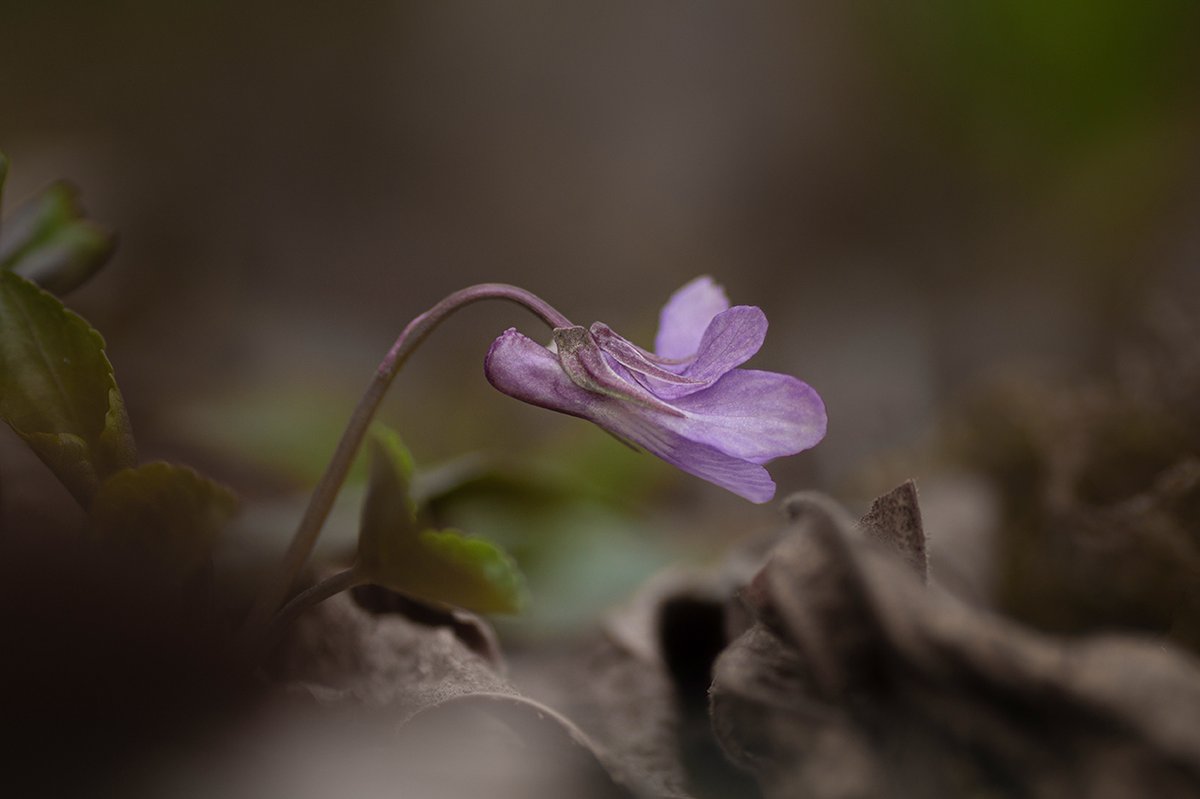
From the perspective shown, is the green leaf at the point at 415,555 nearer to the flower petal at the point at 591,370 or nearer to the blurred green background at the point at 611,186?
the flower petal at the point at 591,370

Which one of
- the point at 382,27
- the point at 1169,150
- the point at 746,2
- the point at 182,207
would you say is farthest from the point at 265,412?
the point at 746,2

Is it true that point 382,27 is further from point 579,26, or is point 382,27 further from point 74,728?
point 74,728

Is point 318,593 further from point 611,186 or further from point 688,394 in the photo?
point 611,186

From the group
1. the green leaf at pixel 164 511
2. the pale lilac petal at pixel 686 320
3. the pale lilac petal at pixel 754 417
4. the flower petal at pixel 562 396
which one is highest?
the pale lilac petal at pixel 686 320

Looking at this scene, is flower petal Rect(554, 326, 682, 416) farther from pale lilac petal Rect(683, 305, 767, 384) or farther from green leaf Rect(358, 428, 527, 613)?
green leaf Rect(358, 428, 527, 613)

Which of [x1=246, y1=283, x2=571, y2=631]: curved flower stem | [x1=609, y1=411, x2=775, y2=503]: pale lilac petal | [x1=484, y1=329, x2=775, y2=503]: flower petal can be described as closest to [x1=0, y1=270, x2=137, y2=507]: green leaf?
[x1=246, y1=283, x2=571, y2=631]: curved flower stem

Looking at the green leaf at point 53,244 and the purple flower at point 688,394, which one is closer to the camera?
the purple flower at point 688,394

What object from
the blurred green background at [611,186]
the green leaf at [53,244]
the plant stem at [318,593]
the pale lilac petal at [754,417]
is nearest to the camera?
the pale lilac petal at [754,417]

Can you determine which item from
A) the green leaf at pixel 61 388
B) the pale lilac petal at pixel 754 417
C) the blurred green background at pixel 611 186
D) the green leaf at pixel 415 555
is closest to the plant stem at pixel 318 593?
the green leaf at pixel 415 555
